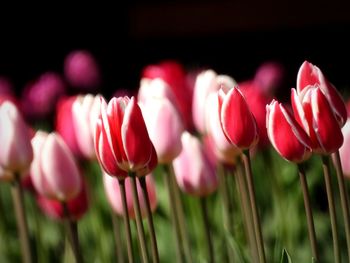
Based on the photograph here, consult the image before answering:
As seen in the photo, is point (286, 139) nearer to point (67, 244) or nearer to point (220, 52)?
point (67, 244)

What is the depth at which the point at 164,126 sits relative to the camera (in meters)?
1.11

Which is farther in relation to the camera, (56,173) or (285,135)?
(56,173)

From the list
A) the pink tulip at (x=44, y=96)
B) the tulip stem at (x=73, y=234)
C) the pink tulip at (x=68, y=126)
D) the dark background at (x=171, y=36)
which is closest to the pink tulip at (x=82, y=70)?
the pink tulip at (x=44, y=96)

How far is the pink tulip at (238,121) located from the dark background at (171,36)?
127 inches

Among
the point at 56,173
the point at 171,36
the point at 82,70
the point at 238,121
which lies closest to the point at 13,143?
the point at 56,173

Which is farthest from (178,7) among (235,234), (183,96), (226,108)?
(226,108)

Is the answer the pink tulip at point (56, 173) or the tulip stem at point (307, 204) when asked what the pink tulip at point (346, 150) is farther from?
the pink tulip at point (56, 173)

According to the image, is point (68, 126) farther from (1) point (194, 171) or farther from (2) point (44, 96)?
(2) point (44, 96)

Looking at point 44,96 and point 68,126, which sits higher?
point 44,96

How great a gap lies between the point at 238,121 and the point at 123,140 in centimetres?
12

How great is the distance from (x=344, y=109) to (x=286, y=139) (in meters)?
0.07

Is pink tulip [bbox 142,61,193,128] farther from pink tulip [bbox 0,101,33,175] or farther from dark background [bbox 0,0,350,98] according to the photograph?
dark background [bbox 0,0,350,98]

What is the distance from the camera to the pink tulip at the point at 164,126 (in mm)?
1104

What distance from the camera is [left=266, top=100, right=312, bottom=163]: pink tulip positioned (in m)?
0.89
